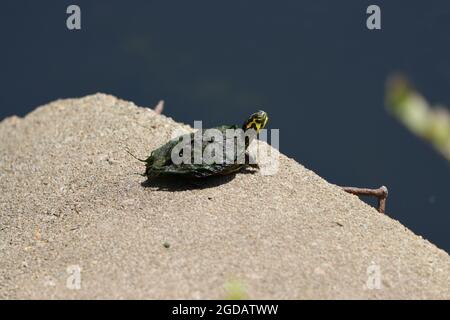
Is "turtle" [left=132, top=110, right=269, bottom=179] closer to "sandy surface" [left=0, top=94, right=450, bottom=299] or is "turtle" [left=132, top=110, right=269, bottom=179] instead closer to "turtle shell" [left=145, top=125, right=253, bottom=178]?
"turtle shell" [left=145, top=125, right=253, bottom=178]

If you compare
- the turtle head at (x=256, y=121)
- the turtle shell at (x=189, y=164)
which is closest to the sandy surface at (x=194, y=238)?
the turtle shell at (x=189, y=164)

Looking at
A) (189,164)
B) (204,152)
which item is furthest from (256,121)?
(189,164)

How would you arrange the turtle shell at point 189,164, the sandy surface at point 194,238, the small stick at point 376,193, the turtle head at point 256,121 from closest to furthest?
1. the sandy surface at point 194,238
2. the turtle shell at point 189,164
3. the turtle head at point 256,121
4. the small stick at point 376,193

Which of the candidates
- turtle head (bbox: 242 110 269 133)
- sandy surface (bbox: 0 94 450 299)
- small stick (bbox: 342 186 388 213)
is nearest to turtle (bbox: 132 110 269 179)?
turtle head (bbox: 242 110 269 133)

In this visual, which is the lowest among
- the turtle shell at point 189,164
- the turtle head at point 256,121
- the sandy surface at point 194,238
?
the sandy surface at point 194,238

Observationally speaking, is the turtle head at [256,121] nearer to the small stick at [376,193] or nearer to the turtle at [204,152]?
the turtle at [204,152]
